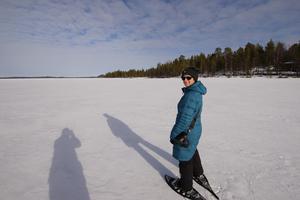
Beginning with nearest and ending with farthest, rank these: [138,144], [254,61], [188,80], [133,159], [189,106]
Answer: [189,106]
[188,80]
[133,159]
[138,144]
[254,61]

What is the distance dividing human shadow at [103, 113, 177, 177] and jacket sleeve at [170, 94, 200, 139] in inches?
63.3

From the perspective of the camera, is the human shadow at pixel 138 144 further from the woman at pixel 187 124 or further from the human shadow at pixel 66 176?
the human shadow at pixel 66 176

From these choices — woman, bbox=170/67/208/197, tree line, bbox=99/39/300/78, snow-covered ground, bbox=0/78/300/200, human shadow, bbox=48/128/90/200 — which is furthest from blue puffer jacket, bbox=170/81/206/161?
tree line, bbox=99/39/300/78

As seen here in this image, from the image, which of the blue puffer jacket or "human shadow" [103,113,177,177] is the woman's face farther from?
"human shadow" [103,113,177,177]

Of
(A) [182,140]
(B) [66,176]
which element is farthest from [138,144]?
(A) [182,140]

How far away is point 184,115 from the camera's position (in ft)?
8.84

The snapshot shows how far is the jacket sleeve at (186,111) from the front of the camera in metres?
2.65

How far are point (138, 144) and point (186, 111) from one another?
317 cm

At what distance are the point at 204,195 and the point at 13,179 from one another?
Answer: 142 inches

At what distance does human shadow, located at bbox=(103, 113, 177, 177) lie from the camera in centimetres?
425

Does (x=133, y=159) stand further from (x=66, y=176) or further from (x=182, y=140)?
(x=182, y=140)

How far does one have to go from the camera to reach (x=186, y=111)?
267 centimetres

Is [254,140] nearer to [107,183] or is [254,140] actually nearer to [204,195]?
[204,195]

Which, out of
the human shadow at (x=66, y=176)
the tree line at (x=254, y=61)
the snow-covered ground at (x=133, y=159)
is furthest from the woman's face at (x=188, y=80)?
the tree line at (x=254, y=61)
